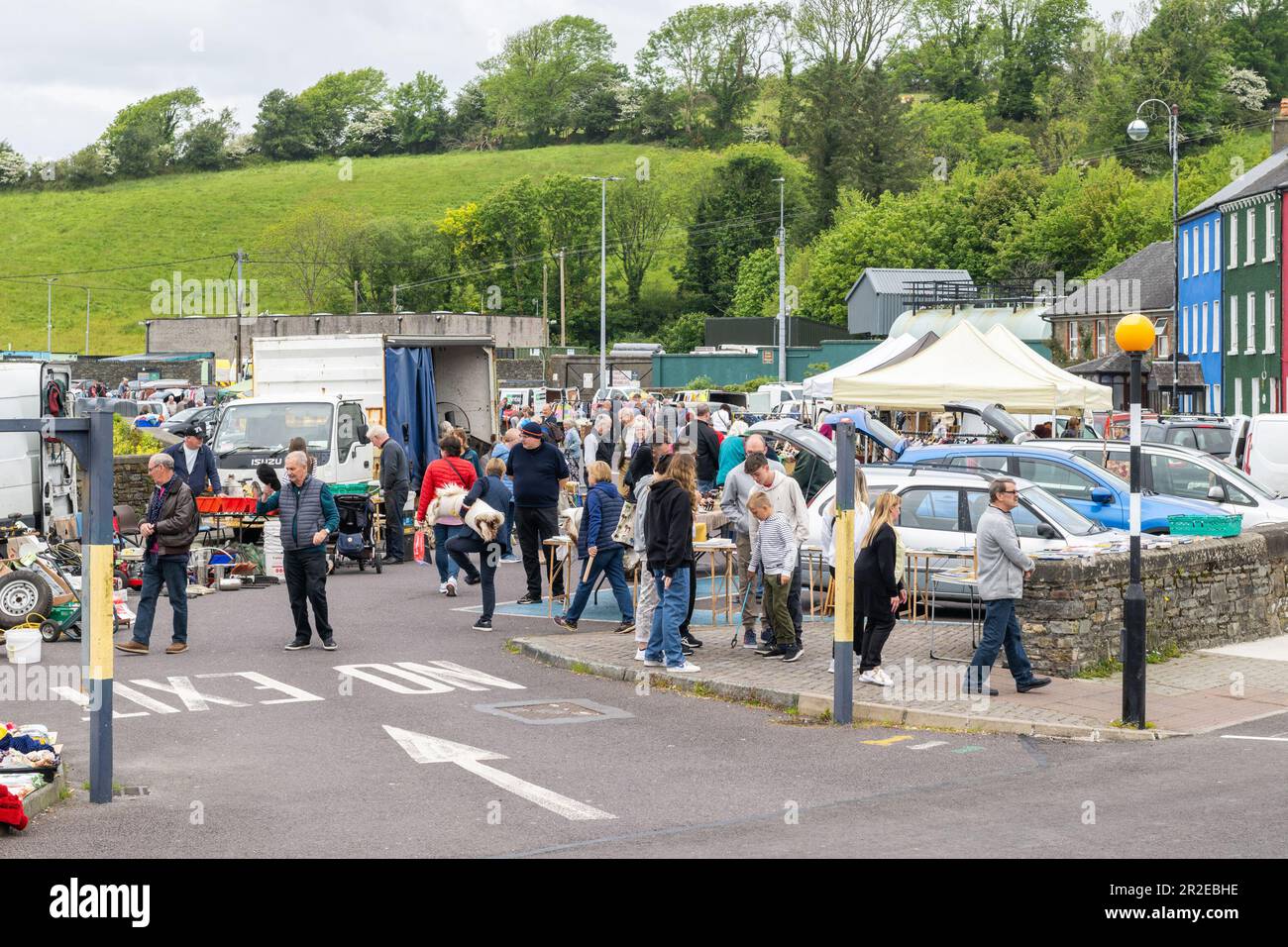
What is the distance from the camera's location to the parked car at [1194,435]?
2595 cm

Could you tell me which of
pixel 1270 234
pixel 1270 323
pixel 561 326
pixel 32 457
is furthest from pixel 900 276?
pixel 32 457

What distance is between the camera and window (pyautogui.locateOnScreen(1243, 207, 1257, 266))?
181 feet

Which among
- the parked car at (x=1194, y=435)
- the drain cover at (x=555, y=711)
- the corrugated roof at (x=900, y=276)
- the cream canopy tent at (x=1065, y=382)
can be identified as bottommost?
the drain cover at (x=555, y=711)

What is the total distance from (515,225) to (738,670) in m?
99.4

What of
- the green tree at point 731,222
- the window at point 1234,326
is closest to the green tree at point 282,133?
the green tree at point 731,222

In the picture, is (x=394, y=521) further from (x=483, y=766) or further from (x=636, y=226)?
(x=636, y=226)

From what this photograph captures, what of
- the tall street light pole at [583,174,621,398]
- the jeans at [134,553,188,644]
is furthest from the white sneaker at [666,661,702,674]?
the tall street light pole at [583,174,621,398]

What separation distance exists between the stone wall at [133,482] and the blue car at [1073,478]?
46.9ft

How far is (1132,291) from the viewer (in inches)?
2616

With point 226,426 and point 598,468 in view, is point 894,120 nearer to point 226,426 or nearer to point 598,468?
point 226,426

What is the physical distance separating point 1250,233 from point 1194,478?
3987cm

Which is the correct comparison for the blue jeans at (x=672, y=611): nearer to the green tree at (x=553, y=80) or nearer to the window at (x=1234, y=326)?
the window at (x=1234, y=326)

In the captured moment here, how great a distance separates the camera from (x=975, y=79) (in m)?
131
